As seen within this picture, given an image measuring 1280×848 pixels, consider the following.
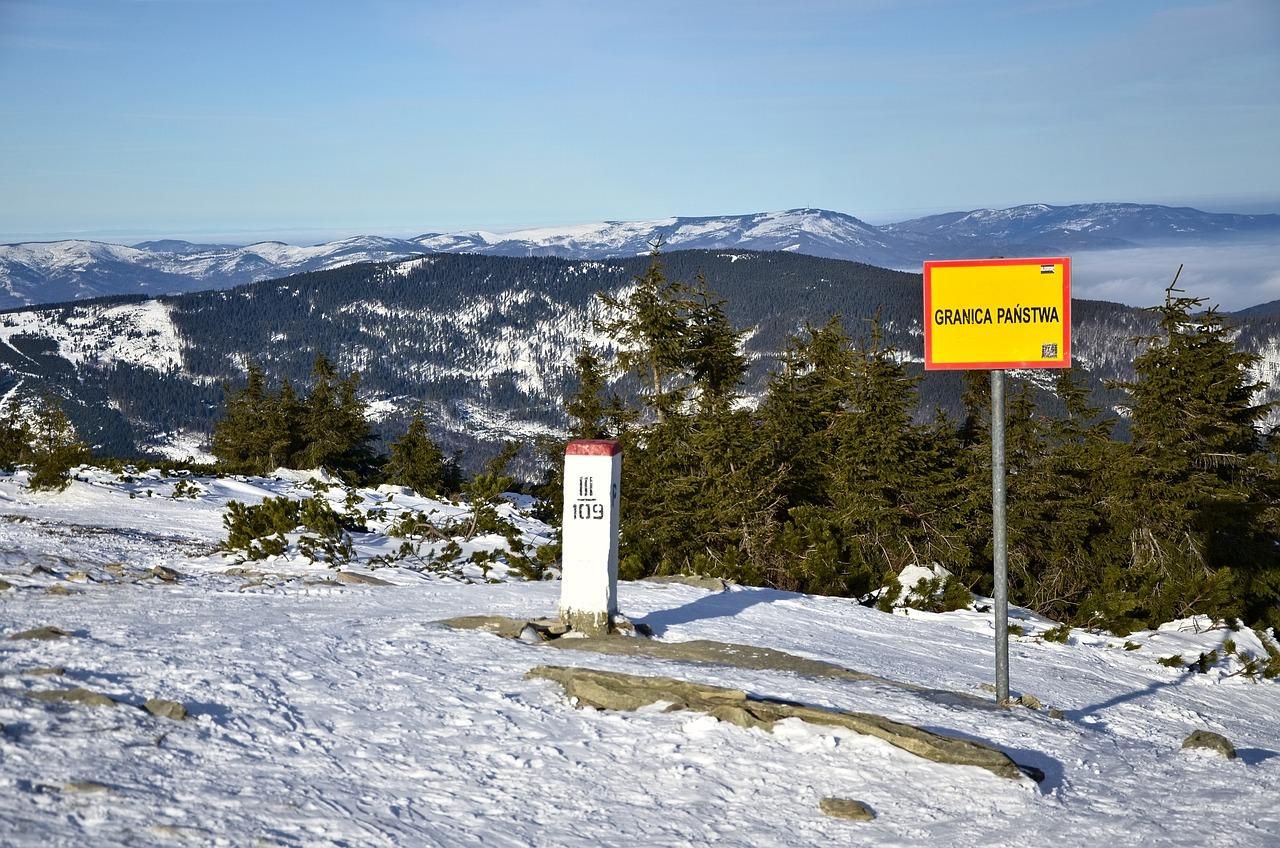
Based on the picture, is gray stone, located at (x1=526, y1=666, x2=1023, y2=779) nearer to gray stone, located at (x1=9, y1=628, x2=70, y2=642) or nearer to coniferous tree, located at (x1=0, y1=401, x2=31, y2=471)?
gray stone, located at (x1=9, y1=628, x2=70, y2=642)

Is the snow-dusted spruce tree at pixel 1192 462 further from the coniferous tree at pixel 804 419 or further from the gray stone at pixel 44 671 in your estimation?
the gray stone at pixel 44 671

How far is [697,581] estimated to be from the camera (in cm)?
1395

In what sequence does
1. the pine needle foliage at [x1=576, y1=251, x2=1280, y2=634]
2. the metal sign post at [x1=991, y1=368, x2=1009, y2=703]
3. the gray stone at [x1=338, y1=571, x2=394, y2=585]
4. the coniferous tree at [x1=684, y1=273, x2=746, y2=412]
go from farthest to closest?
the coniferous tree at [x1=684, y1=273, x2=746, y2=412] < the pine needle foliage at [x1=576, y1=251, x2=1280, y2=634] < the gray stone at [x1=338, y1=571, x2=394, y2=585] < the metal sign post at [x1=991, y1=368, x2=1009, y2=703]

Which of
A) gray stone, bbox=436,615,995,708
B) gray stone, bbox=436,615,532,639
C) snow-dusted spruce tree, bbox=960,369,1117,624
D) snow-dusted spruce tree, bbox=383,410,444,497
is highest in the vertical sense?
gray stone, bbox=436,615,532,639

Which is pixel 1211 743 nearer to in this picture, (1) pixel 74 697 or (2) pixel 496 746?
(2) pixel 496 746

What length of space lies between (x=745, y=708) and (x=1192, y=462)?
20.4 meters

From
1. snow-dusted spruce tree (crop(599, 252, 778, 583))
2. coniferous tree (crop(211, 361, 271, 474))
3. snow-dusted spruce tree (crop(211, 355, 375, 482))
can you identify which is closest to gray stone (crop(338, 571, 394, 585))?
snow-dusted spruce tree (crop(599, 252, 778, 583))

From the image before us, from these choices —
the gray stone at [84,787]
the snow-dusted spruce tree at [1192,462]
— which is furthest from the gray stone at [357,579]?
the snow-dusted spruce tree at [1192,462]

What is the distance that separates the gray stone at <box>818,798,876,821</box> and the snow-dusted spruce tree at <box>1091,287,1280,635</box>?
1882 cm

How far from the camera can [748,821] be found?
527 centimetres

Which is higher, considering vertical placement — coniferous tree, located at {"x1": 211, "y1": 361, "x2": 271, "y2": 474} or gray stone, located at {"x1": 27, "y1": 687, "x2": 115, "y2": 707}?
gray stone, located at {"x1": 27, "y1": 687, "x2": 115, "y2": 707}

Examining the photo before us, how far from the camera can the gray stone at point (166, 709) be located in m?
5.76

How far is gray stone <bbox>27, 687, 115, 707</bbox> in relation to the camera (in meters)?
5.72

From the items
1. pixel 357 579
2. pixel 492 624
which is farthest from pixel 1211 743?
pixel 357 579
